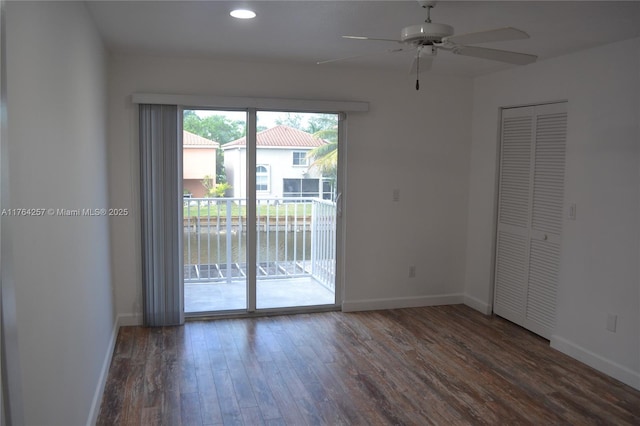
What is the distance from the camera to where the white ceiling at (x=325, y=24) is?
2.85 m

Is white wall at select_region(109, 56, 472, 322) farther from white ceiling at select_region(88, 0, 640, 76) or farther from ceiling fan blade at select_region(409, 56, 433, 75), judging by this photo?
ceiling fan blade at select_region(409, 56, 433, 75)

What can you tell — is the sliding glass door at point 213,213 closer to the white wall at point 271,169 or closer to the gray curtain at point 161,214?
the white wall at point 271,169

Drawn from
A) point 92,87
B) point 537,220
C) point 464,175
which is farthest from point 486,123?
point 92,87

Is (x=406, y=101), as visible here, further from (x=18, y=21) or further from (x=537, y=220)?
(x=18, y=21)

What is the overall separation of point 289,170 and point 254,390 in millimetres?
2231

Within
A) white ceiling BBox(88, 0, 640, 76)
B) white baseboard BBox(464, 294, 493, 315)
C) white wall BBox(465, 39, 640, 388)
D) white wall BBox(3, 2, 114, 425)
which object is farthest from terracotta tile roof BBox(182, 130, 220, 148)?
white baseboard BBox(464, 294, 493, 315)

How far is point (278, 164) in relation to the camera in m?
4.83

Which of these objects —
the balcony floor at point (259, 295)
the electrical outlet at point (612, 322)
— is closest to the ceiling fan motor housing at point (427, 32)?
the electrical outlet at point (612, 322)

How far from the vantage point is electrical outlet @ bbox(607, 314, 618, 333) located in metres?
3.61

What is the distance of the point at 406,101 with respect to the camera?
5.01m

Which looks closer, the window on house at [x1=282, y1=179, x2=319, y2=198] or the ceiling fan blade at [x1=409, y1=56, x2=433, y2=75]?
the ceiling fan blade at [x1=409, y1=56, x2=433, y2=75]

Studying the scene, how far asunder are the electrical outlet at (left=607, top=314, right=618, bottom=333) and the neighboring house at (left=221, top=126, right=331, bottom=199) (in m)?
2.61

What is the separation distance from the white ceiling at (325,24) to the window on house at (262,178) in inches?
A: 41.4

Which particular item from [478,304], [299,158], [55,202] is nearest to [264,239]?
[299,158]
